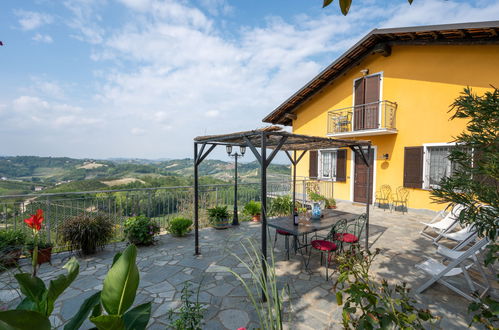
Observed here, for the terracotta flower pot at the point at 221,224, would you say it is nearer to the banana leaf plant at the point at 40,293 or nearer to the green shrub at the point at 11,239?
the green shrub at the point at 11,239

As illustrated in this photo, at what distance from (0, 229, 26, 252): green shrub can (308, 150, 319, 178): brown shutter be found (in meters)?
9.89

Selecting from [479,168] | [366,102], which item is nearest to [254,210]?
[479,168]

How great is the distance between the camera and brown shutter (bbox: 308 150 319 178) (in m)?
10.9

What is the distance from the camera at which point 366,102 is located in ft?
30.1

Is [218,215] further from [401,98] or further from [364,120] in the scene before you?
[401,98]

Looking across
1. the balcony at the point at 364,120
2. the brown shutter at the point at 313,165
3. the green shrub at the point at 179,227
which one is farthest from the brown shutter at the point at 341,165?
the green shrub at the point at 179,227

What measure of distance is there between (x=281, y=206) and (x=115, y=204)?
4597 millimetres

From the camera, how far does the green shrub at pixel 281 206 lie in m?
7.27

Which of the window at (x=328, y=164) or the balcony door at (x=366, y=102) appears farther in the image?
the window at (x=328, y=164)

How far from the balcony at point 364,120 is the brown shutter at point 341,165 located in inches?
30.5

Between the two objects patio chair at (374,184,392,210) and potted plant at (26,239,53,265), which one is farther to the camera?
patio chair at (374,184,392,210)

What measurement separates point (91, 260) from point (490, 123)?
558cm

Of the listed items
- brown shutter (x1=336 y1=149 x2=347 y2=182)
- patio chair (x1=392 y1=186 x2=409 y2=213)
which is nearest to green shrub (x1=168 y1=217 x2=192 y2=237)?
brown shutter (x1=336 y1=149 x2=347 y2=182)

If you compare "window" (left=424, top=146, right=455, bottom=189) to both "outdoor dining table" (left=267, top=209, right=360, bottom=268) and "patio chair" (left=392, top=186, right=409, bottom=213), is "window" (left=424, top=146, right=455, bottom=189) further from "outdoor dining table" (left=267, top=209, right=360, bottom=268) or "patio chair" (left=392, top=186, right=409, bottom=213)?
"outdoor dining table" (left=267, top=209, right=360, bottom=268)
